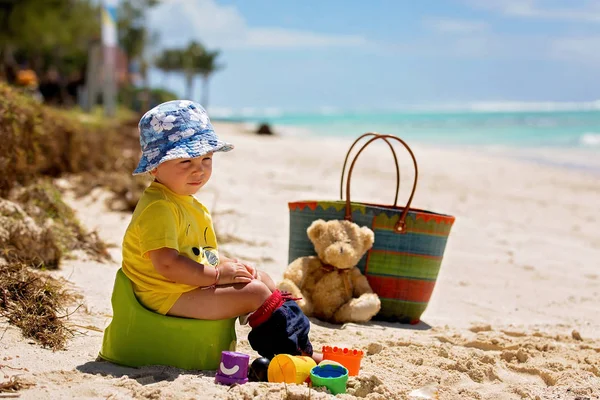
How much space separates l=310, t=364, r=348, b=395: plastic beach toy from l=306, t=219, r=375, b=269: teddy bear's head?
1153mm

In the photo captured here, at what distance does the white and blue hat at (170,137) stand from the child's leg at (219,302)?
573 millimetres

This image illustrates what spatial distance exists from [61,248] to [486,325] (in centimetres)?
273

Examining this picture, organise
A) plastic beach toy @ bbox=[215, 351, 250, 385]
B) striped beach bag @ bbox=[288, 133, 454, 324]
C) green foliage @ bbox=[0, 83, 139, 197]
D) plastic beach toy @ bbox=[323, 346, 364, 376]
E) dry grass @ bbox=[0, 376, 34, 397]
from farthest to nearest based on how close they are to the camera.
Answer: green foliage @ bbox=[0, 83, 139, 197] → striped beach bag @ bbox=[288, 133, 454, 324] → plastic beach toy @ bbox=[323, 346, 364, 376] → plastic beach toy @ bbox=[215, 351, 250, 385] → dry grass @ bbox=[0, 376, 34, 397]

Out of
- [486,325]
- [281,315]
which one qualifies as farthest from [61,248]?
[486,325]

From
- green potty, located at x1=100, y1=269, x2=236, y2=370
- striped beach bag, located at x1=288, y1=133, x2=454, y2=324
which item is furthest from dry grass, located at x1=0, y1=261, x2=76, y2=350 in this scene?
striped beach bag, located at x1=288, y1=133, x2=454, y2=324

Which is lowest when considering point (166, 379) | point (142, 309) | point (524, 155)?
point (166, 379)

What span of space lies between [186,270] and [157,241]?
167 millimetres

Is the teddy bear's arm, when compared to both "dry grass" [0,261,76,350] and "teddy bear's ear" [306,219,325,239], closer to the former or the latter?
"teddy bear's ear" [306,219,325,239]

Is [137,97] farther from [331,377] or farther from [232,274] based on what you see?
[331,377]

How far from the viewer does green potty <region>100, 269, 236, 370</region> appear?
288 cm

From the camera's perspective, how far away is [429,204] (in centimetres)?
932

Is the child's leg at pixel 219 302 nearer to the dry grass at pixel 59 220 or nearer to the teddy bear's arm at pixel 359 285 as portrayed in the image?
the teddy bear's arm at pixel 359 285

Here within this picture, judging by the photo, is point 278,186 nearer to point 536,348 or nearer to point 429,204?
point 429,204

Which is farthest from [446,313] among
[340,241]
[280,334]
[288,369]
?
[288,369]
